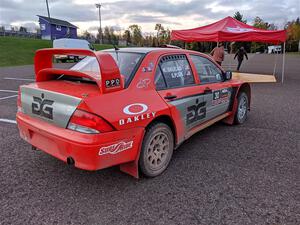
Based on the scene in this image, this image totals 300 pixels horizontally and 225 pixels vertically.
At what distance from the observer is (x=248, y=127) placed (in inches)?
202

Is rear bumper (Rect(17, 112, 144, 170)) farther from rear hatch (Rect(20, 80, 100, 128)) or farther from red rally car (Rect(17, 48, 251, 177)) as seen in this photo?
rear hatch (Rect(20, 80, 100, 128))

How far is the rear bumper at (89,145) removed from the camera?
2477 mm

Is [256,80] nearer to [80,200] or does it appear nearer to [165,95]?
[165,95]

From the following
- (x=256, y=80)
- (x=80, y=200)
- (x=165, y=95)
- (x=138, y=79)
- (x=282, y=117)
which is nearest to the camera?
(x=80, y=200)

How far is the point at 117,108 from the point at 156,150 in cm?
86

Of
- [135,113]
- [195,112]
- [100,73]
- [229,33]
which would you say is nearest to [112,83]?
[100,73]

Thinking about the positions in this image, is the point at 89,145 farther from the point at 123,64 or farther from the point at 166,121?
the point at 123,64

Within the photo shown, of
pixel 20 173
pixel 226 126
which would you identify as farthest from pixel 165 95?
pixel 226 126

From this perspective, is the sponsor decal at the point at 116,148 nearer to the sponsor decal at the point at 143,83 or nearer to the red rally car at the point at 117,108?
the red rally car at the point at 117,108

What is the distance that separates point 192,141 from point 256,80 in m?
9.76

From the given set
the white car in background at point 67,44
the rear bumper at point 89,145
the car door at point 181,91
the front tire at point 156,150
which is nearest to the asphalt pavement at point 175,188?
the front tire at point 156,150

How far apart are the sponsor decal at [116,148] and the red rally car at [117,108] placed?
1cm

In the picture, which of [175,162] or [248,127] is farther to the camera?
[248,127]

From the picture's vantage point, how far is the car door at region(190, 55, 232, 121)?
403 cm
